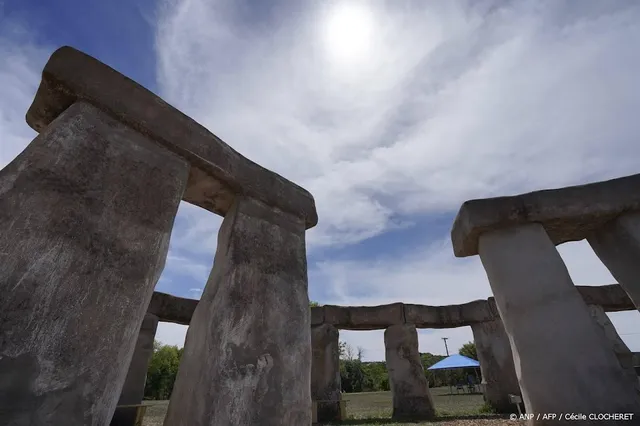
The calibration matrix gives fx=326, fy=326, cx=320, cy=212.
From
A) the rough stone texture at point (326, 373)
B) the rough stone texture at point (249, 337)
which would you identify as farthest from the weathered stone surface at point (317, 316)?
the rough stone texture at point (249, 337)

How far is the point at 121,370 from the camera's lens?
5.43ft

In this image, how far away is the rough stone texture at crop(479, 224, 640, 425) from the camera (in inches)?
103

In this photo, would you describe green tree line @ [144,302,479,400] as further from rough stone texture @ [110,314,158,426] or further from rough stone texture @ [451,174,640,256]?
rough stone texture @ [451,174,640,256]

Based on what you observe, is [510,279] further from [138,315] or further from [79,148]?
[79,148]

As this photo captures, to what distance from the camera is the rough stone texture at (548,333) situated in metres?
2.62

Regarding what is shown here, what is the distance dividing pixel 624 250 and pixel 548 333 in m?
1.35

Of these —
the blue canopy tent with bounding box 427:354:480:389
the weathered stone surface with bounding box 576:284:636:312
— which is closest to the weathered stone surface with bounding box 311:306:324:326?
the weathered stone surface with bounding box 576:284:636:312

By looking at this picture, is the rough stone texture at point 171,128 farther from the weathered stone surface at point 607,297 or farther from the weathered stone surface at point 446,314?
the weathered stone surface at point 607,297

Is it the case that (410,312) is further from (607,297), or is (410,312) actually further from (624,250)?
(624,250)

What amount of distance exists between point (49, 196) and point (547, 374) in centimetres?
381

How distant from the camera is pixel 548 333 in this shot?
9.53ft

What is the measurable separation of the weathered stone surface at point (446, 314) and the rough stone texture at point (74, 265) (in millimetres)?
8172

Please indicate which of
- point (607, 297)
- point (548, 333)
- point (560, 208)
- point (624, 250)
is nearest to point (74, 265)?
point (548, 333)

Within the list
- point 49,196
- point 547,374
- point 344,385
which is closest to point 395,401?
point 547,374
